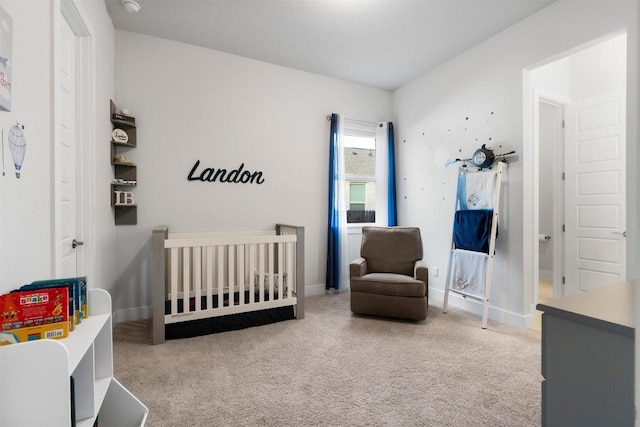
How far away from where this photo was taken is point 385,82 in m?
3.85

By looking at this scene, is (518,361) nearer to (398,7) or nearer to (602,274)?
(602,274)

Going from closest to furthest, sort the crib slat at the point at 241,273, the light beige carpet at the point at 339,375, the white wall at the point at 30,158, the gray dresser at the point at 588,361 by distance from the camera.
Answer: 1. the gray dresser at the point at 588,361
2. the white wall at the point at 30,158
3. the light beige carpet at the point at 339,375
4. the crib slat at the point at 241,273

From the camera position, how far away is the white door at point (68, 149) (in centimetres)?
179

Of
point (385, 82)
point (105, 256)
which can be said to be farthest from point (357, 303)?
point (385, 82)

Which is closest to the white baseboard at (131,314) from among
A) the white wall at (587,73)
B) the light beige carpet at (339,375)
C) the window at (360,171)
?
the light beige carpet at (339,375)

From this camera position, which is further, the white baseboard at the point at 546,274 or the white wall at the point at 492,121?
the white baseboard at the point at 546,274

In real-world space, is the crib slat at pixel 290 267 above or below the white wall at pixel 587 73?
below

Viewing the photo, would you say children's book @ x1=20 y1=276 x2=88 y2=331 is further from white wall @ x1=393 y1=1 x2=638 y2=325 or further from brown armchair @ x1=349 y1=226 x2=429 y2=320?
white wall @ x1=393 y1=1 x2=638 y2=325

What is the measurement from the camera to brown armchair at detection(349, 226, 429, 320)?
2.68 meters

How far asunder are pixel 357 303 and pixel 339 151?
1.80 meters

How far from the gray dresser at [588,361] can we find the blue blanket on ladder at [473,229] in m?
1.97

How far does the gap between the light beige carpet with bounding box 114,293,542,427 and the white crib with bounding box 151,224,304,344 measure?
0.19m

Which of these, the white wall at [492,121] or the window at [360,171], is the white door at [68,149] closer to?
the window at [360,171]

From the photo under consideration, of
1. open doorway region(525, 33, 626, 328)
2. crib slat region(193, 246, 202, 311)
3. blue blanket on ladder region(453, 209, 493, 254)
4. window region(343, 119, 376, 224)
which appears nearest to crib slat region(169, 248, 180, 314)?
crib slat region(193, 246, 202, 311)
